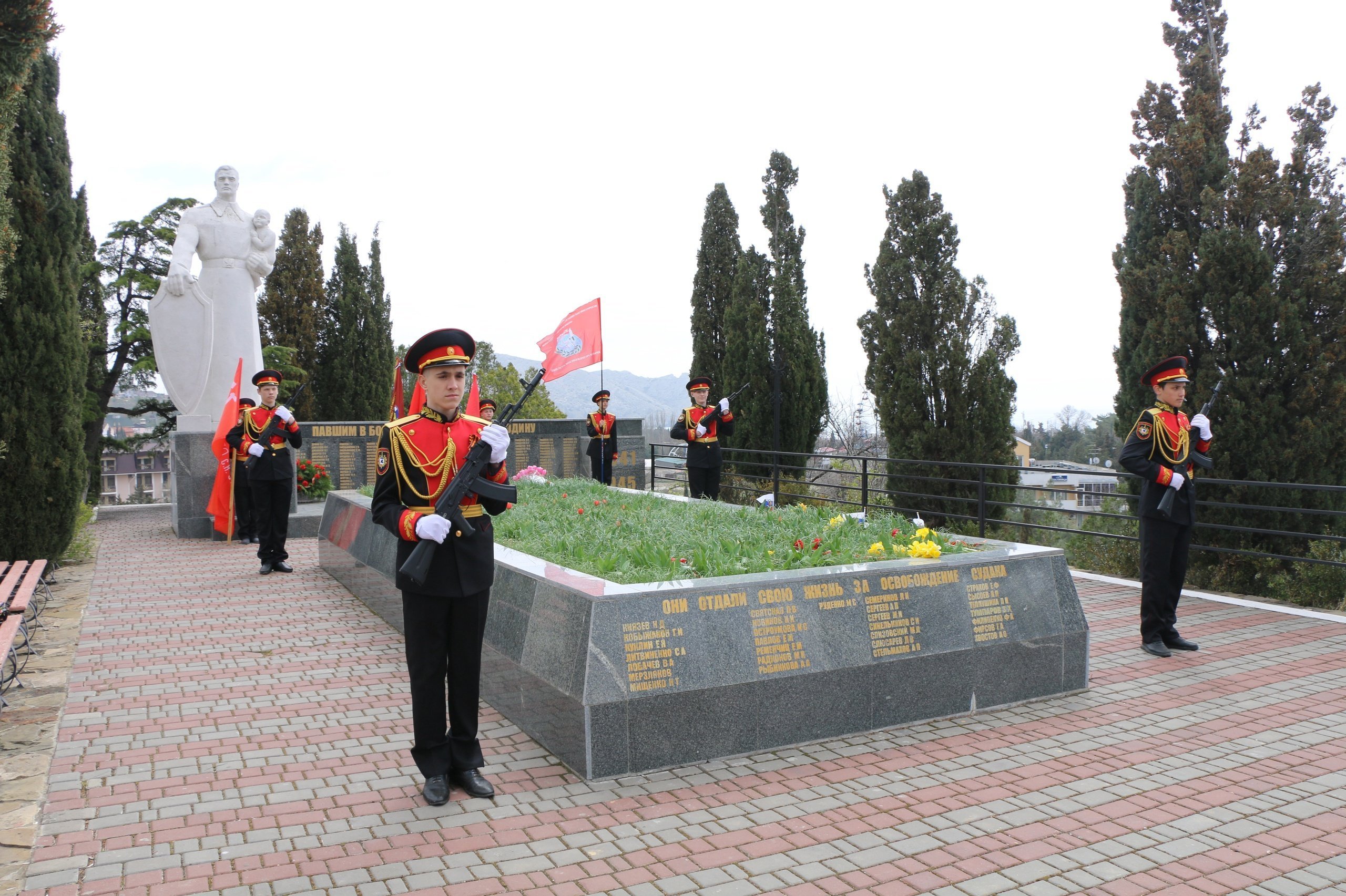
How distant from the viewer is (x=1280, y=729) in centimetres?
536

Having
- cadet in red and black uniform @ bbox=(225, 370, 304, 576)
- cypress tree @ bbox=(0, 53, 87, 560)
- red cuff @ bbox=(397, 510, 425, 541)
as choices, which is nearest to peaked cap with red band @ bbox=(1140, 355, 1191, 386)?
red cuff @ bbox=(397, 510, 425, 541)

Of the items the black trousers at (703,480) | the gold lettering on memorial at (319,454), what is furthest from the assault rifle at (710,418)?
the gold lettering on memorial at (319,454)

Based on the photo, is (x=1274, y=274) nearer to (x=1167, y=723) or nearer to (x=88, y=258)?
(x=1167, y=723)

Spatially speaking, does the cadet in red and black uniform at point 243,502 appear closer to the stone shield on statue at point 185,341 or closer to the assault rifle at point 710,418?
the stone shield on statue at point 185,341

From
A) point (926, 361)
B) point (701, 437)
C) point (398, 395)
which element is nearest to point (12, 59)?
point (398, 395)

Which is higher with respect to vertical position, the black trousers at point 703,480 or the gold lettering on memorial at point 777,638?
the black trousers at point 703,480

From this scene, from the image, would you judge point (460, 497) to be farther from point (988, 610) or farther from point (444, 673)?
point (988, 610)

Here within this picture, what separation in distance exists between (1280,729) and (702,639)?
10.8 ft

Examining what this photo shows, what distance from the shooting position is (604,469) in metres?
15.9

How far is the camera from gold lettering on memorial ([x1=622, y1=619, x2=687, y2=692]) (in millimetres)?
4750

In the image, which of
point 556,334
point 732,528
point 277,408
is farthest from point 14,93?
point 732,528

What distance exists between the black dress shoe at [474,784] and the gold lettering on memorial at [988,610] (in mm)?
2938

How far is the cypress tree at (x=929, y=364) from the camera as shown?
14.7 metres

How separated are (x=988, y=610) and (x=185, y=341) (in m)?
13.4
